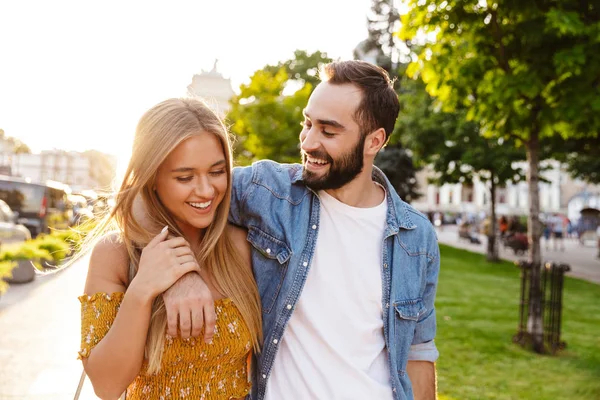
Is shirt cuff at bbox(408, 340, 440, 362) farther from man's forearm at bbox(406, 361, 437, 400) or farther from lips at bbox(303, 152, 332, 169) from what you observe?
lips at bbox(303, 152, 332, 169)

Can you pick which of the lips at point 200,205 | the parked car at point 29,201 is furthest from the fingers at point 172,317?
the parked car at point 29,201

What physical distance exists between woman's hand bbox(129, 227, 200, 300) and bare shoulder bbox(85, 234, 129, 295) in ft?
0.43

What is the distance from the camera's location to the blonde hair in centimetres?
216

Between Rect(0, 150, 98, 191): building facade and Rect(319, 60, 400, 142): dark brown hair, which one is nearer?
Rect(319, 60, 400, 142): dark brown hair

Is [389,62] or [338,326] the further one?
[389,62]

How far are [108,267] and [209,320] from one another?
411 millimetres

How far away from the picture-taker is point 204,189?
7.30 ft

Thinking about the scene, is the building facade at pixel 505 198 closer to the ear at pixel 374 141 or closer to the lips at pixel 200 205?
the ear at pixel 374 141

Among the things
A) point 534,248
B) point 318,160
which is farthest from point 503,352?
point 318,160

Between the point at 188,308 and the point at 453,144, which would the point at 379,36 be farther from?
Result: the point at 188,308

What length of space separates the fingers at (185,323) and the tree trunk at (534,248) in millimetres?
7310

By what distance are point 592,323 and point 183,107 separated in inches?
428

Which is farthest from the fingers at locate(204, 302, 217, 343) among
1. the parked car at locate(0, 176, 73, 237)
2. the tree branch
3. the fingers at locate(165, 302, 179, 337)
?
the parked car at locate(0, 176, 73, 237)

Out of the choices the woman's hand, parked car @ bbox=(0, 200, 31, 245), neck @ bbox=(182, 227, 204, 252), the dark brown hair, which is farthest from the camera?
parked car @ bbox=(0, 200, 31, 245)
